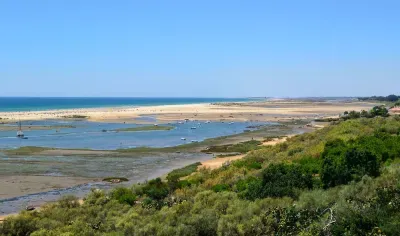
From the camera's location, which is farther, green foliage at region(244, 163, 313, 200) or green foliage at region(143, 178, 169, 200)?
green foliage at region(143, 178, 169, 200)

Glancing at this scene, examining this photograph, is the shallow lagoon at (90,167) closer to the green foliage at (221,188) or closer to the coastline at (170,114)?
the green foliage at (221,188)

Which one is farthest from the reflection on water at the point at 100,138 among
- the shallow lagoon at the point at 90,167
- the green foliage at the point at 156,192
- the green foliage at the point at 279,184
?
the green foliage at the point at 279,184

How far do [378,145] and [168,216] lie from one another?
1409cm

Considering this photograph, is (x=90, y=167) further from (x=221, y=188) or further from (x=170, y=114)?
(x=170, y=114)

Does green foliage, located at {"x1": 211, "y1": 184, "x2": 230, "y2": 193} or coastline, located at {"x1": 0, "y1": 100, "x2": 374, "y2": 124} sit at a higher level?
green foliage, located at {"x1": 211, "y1": 184, "x2": 230, "y2": 193}

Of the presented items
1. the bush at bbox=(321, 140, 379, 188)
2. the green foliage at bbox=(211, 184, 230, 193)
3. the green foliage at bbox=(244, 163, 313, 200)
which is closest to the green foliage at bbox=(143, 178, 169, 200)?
the green foliage at bbox=(211, 184, 230, 193)

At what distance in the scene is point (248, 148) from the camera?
43.4 meters

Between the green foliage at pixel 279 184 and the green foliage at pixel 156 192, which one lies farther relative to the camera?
the green foliage at pixel 156 192

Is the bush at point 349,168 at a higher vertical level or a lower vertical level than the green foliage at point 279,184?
higher

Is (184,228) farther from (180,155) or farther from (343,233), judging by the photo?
(180,155)

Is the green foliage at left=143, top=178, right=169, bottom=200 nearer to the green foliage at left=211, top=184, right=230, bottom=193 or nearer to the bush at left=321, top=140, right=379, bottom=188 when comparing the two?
the green foliage at left=211, top=184, right=230, bottom=193

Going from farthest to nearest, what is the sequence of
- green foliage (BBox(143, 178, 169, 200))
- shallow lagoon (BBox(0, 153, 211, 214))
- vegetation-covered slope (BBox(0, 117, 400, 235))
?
shallow lagoon (BBox(0, 153, 211, 214)), green foliage (BBox(143, 178, 169, 200)), vegetation-covered slope (BBox(0, 117, 400, 235))

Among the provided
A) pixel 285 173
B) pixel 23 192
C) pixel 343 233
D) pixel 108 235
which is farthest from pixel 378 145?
pixel 23 192

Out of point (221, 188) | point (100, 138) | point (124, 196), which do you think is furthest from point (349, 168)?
point (100, 138)
